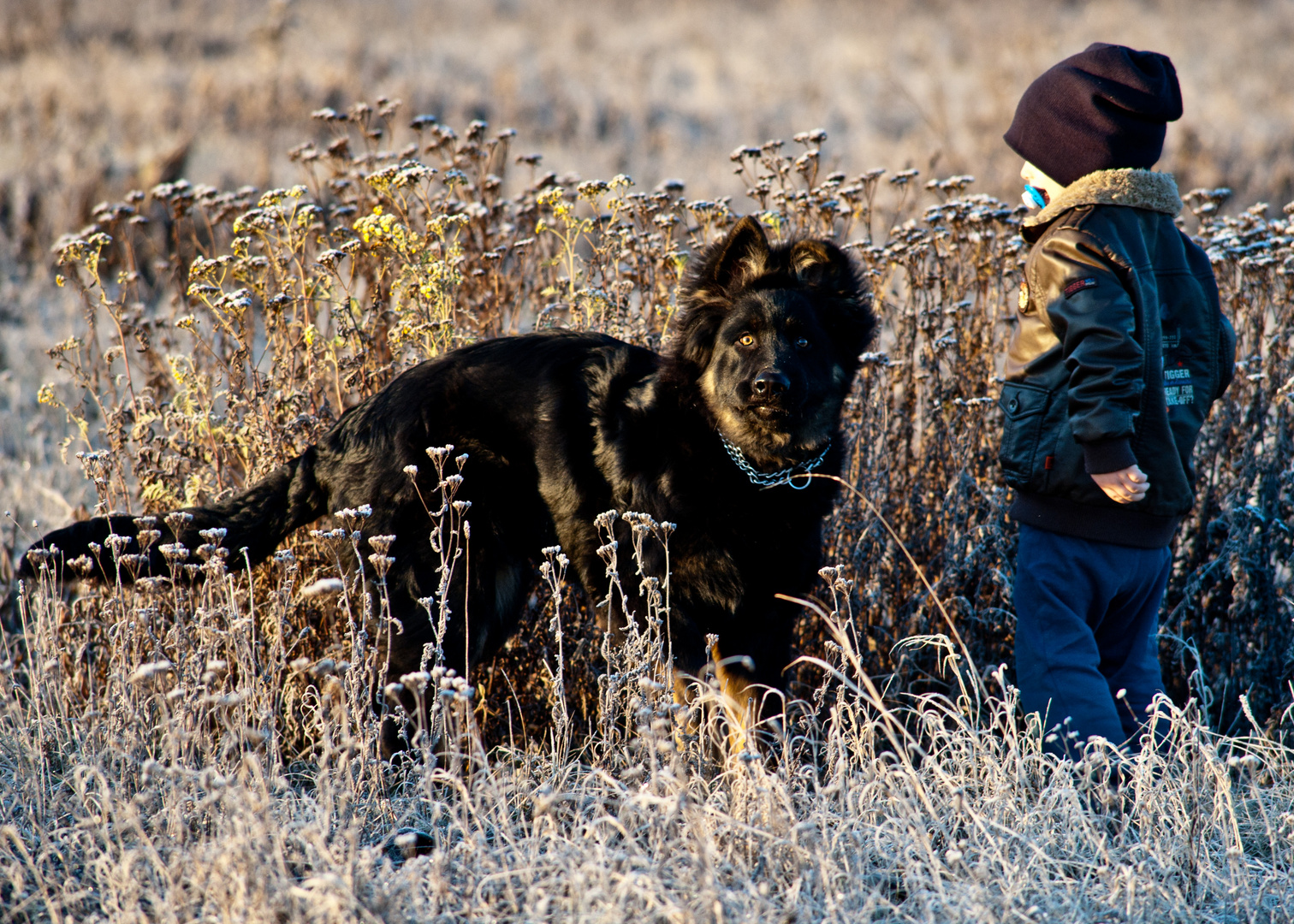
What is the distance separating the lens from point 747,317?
3232mm

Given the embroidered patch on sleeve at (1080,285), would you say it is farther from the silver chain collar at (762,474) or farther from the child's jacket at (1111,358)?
the silver chain collar at (762,474)

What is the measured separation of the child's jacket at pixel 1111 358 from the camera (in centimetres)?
272

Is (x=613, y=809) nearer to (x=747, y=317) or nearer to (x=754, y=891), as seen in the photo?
(x=754, y=891)

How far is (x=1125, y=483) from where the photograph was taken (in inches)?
108

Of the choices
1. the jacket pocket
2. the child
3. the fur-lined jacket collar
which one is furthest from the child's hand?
the fur-lined jacket collar

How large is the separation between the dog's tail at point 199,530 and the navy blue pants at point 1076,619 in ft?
7.68

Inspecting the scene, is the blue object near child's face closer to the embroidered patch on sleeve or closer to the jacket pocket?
the embroidered patch on sleeve

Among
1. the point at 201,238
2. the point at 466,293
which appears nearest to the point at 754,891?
the point at 466,293

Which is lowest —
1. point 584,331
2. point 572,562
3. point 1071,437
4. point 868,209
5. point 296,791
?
point 296,791

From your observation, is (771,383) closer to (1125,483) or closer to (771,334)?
(771,334)

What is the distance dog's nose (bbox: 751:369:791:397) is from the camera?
3.01 meters

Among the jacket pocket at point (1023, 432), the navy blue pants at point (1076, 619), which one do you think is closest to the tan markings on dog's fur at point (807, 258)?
the jacket pocket at point (1023, 432)

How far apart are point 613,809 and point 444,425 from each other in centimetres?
134

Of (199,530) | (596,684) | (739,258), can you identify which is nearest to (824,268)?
(739,258)
